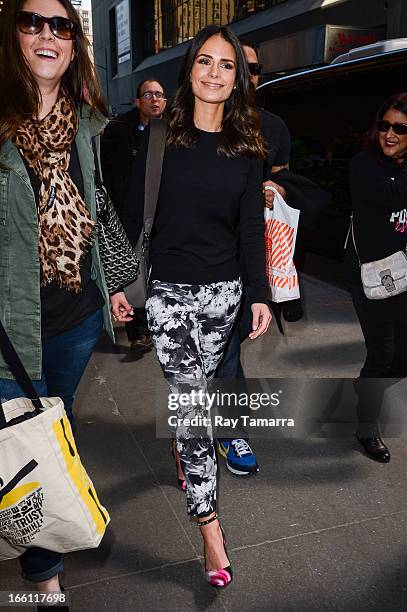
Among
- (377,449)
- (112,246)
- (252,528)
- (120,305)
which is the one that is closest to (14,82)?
(112,246)

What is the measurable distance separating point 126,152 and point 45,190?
130 inches

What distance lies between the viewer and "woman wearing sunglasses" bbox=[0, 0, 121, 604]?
71.6 inches

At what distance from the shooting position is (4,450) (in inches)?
65.3

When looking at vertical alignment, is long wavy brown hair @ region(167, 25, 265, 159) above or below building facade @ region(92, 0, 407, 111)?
below

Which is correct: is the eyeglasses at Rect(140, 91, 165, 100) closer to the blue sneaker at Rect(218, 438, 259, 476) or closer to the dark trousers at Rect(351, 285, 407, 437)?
the dark trousers at Rect(351, 285, 407, 437)

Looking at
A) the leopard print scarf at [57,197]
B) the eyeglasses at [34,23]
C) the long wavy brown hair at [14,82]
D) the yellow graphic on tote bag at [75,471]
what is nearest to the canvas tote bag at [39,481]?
the yellow graphic on tote bag at [75,471]

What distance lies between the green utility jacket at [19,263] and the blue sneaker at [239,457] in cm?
157

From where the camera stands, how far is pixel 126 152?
5.01 meters

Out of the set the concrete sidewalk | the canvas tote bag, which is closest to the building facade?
the concrete sidewalk

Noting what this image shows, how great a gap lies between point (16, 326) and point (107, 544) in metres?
1.29

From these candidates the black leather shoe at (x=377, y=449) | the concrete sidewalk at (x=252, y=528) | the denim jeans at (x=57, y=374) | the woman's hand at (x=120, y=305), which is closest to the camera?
the denim jeans at (x=57, y=374)

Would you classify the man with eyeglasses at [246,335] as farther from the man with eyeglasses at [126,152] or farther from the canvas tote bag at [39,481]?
the man with eyeglasses at [126,152]

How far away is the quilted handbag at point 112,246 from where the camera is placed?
2143mm

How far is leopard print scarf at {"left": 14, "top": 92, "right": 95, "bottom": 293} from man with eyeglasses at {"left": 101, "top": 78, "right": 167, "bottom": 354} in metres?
2.85
